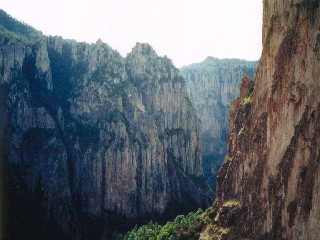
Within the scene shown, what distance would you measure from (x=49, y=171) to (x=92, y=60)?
4112cm

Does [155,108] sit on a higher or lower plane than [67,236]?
higher

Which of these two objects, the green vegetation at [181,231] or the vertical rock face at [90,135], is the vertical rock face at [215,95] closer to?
the vertical rock face at [90,135]

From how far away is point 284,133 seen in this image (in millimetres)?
43531

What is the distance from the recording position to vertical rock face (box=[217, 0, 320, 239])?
39.6 metres

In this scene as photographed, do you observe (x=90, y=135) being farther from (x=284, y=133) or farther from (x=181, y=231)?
(x=284, y=133)

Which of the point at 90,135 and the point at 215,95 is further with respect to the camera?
the point at 215,95

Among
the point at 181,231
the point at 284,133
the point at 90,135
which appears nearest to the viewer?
the point at 284,133

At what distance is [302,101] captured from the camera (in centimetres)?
4112

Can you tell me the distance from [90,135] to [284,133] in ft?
239

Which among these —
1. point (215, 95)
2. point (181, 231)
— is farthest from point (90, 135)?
point (215, 95)

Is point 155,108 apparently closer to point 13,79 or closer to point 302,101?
point 13,79

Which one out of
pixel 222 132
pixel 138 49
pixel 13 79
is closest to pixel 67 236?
pixel 13 79

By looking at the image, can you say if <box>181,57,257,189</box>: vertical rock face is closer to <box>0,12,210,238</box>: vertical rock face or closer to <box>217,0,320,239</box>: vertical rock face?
<box>0,12,210,238</box>: vertical rock face

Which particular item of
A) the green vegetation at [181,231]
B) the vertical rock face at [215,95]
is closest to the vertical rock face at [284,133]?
the green vegetation at [181,231]
